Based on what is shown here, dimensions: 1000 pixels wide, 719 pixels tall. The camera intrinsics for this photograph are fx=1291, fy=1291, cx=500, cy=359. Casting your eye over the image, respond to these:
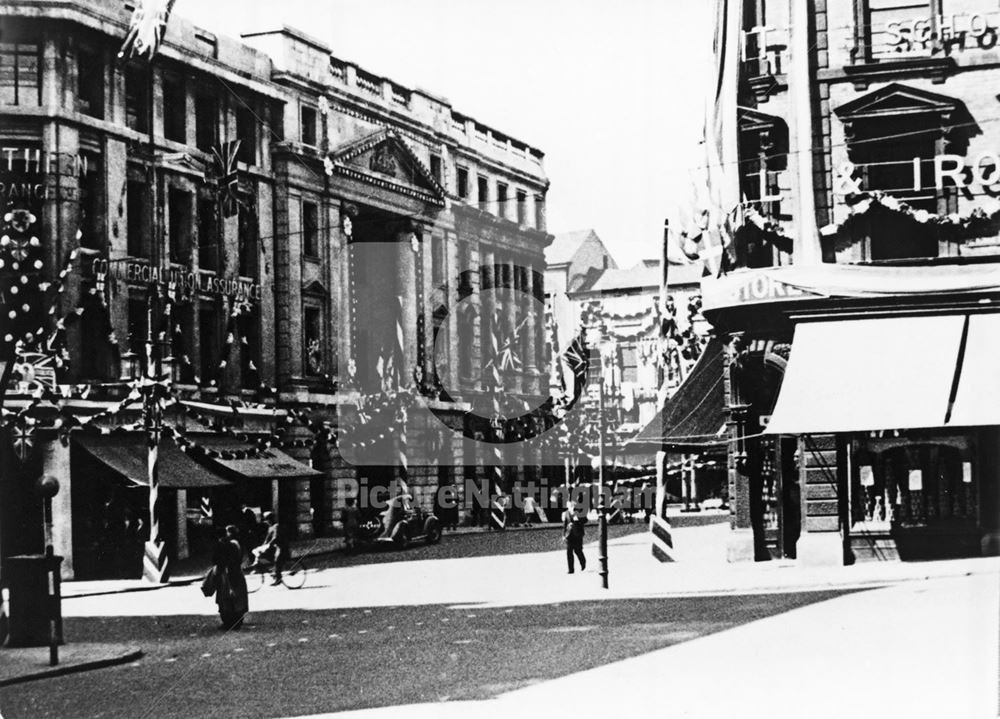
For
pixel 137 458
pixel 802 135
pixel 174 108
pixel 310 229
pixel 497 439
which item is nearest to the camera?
pixel 137 458

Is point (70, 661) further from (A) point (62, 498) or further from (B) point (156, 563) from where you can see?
(A) point (62, 498)

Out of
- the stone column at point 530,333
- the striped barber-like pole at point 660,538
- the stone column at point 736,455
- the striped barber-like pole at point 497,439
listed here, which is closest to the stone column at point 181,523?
the striped barber-like pole at point 497,439

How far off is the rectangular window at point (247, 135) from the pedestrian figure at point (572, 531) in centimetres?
514

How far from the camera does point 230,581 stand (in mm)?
12906

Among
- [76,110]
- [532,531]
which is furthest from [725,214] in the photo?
[76,110]

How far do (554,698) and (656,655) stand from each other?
1.32m

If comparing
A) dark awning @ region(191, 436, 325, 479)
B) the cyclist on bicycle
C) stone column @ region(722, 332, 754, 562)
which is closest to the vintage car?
the cyclist on bicycle

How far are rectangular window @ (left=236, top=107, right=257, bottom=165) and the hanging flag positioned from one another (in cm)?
104

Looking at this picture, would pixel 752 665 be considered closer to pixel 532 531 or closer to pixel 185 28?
pixel 532 531

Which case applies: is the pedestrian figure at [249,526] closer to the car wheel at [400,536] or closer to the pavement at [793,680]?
the car wheel at [400,536]

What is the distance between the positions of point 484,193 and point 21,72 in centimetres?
480

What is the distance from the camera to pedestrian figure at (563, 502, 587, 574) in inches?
568

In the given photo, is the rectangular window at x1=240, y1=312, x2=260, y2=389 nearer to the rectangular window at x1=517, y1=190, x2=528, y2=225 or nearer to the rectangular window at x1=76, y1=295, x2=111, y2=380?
the rectangular window at x1=76, y1=295, x2=111, y2=380

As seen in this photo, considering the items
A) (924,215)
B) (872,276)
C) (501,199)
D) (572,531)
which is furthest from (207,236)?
(924,215)
